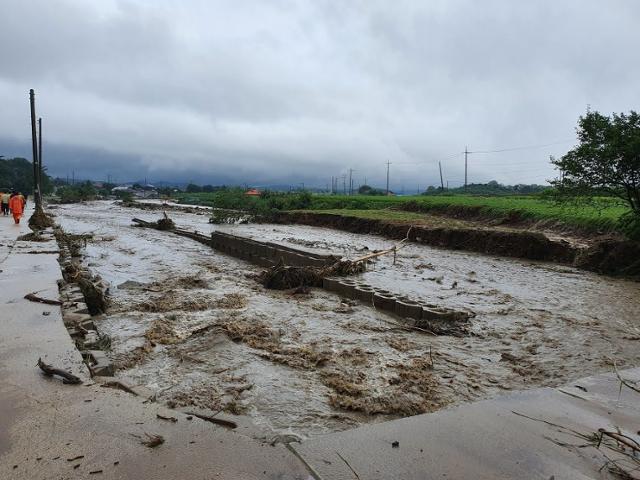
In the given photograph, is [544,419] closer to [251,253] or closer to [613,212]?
[251,253]

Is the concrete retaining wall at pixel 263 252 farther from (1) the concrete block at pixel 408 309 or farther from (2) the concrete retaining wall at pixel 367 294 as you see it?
(1) the concrete block at pixel 408 309

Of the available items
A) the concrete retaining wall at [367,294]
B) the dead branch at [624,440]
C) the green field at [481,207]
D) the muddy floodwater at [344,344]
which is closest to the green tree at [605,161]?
the green field at [481,207]

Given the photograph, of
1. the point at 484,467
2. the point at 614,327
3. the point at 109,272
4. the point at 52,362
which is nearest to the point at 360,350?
the point at 484,467

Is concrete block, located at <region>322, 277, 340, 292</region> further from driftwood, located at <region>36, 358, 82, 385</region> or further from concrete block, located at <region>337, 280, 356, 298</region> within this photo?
driftwood, located at <region>36, 358, 82, 385</region>

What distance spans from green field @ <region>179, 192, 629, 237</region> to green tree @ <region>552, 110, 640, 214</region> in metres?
0.87

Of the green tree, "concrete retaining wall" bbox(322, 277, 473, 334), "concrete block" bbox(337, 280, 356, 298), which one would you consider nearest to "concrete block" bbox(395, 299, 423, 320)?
"concrete retaining wall" bbox(322, 277, 473, 334)

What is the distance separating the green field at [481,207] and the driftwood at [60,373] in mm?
14092

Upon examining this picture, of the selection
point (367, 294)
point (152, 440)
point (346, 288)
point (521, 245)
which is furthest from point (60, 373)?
point (521, 245)

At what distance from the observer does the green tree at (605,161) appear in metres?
12.2

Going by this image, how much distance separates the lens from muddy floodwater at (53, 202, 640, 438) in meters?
4.73

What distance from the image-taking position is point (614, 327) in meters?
7.86

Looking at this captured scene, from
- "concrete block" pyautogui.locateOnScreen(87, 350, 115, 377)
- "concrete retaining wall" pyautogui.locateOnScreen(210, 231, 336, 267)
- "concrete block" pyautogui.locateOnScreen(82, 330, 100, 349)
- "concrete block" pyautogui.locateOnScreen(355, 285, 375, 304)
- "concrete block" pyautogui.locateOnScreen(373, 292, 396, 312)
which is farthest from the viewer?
"concrete retaining wall" pyautogui.locateOnScreen(210, 231, 336, 267)

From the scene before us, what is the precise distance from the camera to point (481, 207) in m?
24.5

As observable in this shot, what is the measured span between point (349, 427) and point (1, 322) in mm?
4813
